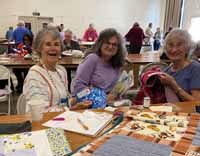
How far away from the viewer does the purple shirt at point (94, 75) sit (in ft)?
6.79

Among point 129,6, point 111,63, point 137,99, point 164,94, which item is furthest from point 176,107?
point 129,6

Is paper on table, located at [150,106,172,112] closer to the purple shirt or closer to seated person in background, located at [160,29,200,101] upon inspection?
seated person in background, located at [160,29,200,101]

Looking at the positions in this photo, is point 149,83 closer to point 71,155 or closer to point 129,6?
point 71,155

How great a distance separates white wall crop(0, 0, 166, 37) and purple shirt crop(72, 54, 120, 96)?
798cm

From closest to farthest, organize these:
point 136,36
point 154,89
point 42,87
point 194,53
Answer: point 42,87, point 154,89, point 194,53, point 136,36

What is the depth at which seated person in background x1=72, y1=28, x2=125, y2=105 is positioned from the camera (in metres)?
2.08

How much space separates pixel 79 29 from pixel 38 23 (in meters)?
1.71

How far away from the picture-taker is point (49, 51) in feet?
5.69

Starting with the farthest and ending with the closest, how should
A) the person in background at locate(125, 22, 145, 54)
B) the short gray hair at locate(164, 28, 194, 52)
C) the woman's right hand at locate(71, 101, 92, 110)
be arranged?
1. the person in background at locate(125, 22, 145, 54)
2. the short gray hair at locate(164, 28, 194, 52)
3. the woman's right hand at locate(71, 101, 92, 110)

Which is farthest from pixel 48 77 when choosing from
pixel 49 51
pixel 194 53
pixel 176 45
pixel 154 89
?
pixel 194 53

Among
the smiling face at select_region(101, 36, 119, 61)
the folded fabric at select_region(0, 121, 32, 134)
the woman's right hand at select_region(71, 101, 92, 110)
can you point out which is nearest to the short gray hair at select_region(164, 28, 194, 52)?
the smiling face at select_region(101, 36, 119, 61)

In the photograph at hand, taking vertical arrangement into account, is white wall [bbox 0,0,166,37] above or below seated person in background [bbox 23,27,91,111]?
above

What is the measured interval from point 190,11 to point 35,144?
Answer: 30.0ft

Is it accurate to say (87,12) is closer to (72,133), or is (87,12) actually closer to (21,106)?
(21,106)
